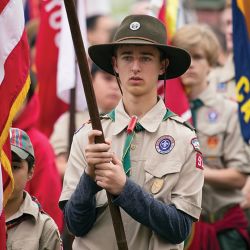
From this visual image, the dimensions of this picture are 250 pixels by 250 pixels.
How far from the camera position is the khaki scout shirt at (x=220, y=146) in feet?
32.5

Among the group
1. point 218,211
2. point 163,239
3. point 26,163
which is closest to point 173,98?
point 218,211

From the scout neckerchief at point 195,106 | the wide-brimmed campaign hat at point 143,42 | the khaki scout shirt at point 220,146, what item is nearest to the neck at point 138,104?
the wide-brimmed campaign hat at point 143,42

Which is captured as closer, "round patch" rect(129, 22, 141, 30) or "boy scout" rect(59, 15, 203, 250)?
"boy scout" rect(59, 15, 203, 250)

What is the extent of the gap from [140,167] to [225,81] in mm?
4656

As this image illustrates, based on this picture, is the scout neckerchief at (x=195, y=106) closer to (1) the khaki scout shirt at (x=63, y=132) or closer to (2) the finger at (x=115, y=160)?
(1) the khaki scout shirt at (x=63, y=132)

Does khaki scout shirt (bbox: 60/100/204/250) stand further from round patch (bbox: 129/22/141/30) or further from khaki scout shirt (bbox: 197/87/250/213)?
khaki scout shirt (bbox: 197/87/250/213)

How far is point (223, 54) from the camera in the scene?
533 inches

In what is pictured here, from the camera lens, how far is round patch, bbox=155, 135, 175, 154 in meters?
7.02

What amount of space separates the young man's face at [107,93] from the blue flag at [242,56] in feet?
4.82

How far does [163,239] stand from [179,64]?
43.2 inches

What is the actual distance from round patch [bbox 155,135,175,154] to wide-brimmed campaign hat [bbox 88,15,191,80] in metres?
0.51

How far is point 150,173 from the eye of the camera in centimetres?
696

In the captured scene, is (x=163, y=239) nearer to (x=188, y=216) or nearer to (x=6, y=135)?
(x=188, y=216)

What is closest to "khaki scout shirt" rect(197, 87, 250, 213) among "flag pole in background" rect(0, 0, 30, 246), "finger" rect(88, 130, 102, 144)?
"flag pole in background" rect(0, 0, 30, 246)
